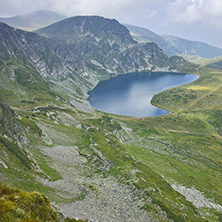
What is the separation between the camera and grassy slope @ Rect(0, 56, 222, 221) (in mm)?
45688

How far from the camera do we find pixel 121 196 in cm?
4816

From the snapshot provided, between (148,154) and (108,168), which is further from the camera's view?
(148,154)

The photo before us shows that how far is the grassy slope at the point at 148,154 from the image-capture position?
45688mm

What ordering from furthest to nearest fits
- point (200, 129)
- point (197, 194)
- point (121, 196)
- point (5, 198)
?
point (200, 129) < point (197, 194) < point (121, 196) < point (5, 198)

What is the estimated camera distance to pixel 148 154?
322 ft

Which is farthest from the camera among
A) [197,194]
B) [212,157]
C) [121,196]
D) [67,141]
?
[212,157]

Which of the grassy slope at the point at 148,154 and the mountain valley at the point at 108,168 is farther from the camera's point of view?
the grassy slope at the point at 148,154

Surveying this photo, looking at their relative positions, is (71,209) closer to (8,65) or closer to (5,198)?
(5,198)

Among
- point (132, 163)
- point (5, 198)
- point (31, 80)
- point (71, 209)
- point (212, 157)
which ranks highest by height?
point (31, 80)

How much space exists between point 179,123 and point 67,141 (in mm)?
113987

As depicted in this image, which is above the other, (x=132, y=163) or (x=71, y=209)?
(x=71, y=209)

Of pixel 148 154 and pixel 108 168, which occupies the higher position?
pixel 108 168

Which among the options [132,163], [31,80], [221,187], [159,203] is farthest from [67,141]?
[31,80]

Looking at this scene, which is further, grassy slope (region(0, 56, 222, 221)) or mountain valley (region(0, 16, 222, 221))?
grassy slope (region(0, 56, 222, 221))
